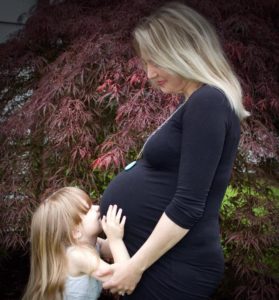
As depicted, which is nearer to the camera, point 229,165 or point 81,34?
point 229,165

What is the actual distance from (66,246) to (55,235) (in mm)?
77

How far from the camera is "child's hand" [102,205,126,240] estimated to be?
6.27ft

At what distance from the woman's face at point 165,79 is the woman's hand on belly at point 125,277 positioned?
24.8 inches

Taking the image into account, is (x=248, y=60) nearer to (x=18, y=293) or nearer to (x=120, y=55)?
(x=120, y=55)

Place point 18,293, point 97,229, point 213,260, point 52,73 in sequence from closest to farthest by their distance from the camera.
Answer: point 213,260 → point 97,229 → point 52,73 → point 18,293

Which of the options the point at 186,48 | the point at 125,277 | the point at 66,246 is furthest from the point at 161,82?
the point at 66,246

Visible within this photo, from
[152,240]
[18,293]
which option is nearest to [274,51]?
[152,240]

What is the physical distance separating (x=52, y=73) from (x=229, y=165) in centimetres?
166

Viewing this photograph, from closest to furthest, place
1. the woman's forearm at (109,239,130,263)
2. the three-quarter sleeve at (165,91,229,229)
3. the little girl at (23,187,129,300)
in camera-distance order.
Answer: the three-quarter sleeve at (165,91,229,229) < the woman's forearm at (109,239,130,263) < the little girl at (23,187,129,300)

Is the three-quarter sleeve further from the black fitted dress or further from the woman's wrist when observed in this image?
the woman's wrist

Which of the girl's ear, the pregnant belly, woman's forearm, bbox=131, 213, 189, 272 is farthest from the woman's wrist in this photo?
the girl's ear

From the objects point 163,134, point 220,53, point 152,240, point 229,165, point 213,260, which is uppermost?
point 220,53

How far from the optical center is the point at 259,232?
2801 mm

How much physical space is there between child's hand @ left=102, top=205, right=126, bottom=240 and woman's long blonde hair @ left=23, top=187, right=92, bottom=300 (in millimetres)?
241
